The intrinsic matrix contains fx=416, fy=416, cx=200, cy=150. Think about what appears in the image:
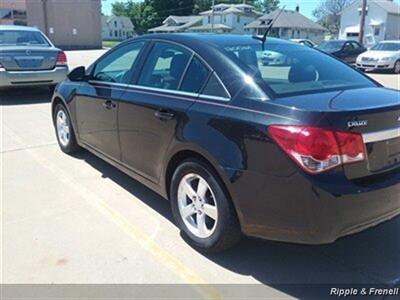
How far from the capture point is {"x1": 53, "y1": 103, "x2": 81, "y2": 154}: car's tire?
5.46 m

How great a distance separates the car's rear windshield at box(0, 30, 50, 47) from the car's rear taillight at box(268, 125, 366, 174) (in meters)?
9.00

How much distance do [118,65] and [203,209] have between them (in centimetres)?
217

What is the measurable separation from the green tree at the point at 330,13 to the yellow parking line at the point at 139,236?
90.2m

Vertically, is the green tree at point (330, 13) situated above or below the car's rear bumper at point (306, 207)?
above

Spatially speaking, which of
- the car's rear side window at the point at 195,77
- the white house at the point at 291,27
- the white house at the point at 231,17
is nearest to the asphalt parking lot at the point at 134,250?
the car's rear side window at the point at 195,77

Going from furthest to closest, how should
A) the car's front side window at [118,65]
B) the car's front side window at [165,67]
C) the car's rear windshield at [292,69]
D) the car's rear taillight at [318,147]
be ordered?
the car's front side window at [118,65] < the car's front side window at [165,67] < the car's rear windshield at [292,69] < the car's rear taillight at [318,147]

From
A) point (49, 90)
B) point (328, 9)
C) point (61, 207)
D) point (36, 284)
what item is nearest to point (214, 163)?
point (36, 284)

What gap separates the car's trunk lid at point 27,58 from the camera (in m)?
8.99

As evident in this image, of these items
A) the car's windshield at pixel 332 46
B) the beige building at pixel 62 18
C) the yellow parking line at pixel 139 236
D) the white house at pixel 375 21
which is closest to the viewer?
the yellow parking line at pixel 139 236

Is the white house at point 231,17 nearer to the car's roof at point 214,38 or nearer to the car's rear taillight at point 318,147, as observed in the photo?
the car's roof at point 214,38

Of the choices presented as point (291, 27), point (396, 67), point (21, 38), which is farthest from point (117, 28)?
point (21, 38)

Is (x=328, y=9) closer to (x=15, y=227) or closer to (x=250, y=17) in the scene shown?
(x=250, y=17)

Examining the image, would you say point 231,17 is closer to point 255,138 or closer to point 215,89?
point 215,89

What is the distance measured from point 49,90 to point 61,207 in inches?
312
